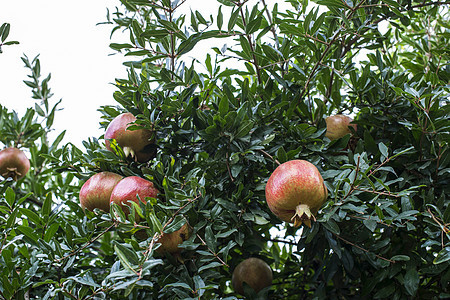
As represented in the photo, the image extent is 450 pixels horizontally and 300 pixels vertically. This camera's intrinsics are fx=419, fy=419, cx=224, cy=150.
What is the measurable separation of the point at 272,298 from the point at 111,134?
937 mm

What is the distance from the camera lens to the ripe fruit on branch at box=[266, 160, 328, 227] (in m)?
1.15

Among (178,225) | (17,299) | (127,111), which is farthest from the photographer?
(127,111)

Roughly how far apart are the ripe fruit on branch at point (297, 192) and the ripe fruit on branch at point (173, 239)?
29cm

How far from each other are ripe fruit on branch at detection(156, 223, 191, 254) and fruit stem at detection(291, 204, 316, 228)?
13.6 inches

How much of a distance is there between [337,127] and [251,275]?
0.65m

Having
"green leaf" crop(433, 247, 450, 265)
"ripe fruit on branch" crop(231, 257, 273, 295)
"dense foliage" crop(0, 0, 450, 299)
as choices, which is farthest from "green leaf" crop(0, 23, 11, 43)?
"green leaf" crop(433, 247, 450, 265)

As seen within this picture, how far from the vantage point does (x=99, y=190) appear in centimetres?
142

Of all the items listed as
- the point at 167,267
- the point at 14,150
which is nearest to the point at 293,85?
the point at 167,267

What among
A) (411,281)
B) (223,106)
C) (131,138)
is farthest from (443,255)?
(131,138)

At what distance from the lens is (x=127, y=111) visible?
1599mm

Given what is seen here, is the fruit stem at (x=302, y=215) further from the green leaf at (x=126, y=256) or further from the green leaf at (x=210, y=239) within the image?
the green leaf at (x=126, y=256)

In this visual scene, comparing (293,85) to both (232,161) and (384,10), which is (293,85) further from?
(384,10)

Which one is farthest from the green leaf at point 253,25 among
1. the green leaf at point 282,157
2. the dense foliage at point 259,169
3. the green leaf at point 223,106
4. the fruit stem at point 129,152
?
the fruit stem at point 129,152

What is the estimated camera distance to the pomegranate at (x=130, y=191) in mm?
1302
